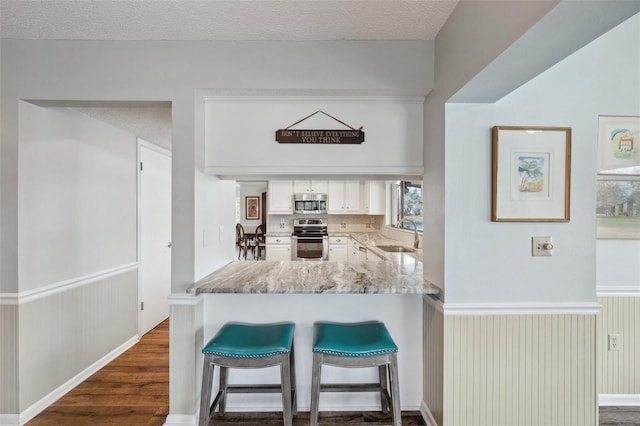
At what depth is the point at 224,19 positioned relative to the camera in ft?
5.09

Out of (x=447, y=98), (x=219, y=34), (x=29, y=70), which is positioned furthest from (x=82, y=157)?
(x=447, y=98)

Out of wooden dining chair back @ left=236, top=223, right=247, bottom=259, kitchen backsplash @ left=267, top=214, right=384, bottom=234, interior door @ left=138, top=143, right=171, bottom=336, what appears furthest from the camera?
wooden dining chair back @ left=236, top=223, right=247, bottom=259

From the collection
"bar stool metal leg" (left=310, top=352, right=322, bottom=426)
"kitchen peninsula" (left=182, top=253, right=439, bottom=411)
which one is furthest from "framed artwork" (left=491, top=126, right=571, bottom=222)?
"bar stool metal leg" (left=310, top=352, right=322, bottom=426)

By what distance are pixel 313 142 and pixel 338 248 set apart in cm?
327

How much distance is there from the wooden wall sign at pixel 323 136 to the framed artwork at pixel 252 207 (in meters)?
7.20

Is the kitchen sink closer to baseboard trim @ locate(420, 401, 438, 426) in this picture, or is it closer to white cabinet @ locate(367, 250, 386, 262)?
white cabinet @ locate(367, 250, 386, 262)

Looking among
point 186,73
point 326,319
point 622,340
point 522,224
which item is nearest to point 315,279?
point 326,319

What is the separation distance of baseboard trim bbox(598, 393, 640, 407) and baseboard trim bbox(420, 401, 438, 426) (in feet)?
4.30

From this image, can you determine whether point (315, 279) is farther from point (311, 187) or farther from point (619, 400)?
point (311, 187)

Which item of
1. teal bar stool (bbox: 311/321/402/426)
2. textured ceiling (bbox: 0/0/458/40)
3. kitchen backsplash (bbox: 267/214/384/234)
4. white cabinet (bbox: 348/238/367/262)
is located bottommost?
teal bar stool (bbox: 311/321/402/426)

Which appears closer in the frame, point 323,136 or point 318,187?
point 323,136

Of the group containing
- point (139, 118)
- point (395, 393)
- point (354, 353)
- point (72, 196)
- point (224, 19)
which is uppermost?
point (224, 19)

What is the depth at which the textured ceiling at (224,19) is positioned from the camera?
1.44 m

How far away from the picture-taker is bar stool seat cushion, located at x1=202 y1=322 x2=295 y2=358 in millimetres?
1491
